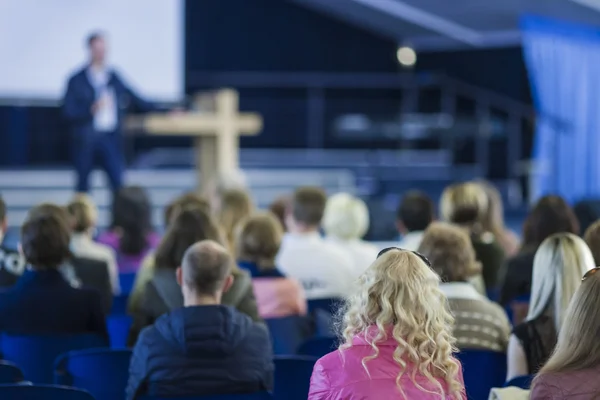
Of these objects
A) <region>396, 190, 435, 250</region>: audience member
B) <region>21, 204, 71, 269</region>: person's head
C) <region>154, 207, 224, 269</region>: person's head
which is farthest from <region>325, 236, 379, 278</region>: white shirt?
<region>21, 204, 71, 269</region>: person's head

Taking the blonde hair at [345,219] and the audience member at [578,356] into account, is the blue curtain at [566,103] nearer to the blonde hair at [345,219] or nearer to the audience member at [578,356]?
the blonde hair at [345,219]

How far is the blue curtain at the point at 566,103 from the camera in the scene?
10.7 m

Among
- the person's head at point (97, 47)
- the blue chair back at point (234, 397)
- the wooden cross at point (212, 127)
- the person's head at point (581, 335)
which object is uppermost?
the person's head at point (97, 47)

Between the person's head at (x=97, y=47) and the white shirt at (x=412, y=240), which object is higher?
the person's head at (x=97, y=47)

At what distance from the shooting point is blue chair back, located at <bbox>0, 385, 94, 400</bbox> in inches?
103

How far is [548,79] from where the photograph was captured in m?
11.1

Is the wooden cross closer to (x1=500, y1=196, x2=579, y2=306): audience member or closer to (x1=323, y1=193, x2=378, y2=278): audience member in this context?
(x1=323, y1=193, x2=378, y2=278): audience member

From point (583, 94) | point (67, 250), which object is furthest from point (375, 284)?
point (583, 94)

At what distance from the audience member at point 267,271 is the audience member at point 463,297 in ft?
2.67

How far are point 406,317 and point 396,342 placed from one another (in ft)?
0.21

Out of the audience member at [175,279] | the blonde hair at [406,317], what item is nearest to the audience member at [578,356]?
the blonde hair at [406,317]

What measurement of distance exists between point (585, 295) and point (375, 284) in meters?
0.47

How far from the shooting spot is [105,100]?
8703mm

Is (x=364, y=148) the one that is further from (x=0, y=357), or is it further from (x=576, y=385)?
(x=576, y=385)
